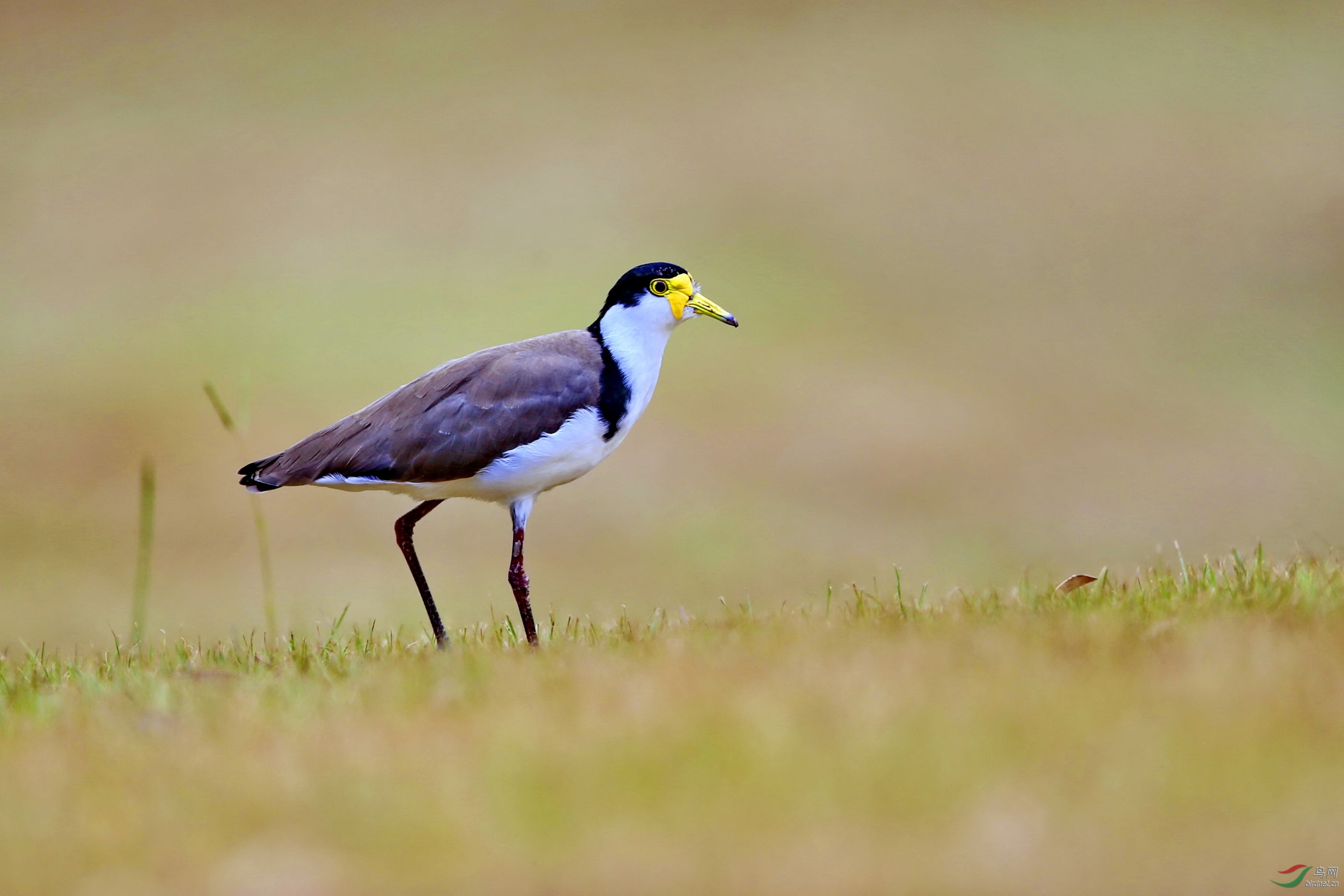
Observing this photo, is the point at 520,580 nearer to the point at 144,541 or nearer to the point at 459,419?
the point at 459,419

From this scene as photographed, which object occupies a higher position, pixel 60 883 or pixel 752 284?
pixel 752 284

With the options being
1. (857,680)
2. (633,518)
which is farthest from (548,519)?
(857,680)

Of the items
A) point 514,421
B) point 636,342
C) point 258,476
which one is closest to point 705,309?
point 636,342

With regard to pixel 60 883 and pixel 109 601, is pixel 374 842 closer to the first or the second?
pixel 60 883

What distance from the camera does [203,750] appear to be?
13.5 feet

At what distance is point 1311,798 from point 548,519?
15209 mm

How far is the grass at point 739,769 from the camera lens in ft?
10.5

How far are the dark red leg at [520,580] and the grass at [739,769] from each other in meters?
1.09

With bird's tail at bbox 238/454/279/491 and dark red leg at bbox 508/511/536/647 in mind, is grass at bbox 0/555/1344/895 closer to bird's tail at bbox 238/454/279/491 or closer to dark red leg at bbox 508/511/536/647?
dark red leg at bbox 508/511/536/647

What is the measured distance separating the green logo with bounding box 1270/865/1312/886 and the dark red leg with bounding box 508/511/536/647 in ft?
11.9

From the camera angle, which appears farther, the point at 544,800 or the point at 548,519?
the point at 548,519

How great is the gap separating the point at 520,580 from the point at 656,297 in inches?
61.1

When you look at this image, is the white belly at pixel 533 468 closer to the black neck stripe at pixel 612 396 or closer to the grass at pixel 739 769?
the black neck stripe at pixel 612 396

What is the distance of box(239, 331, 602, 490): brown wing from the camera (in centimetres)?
644
